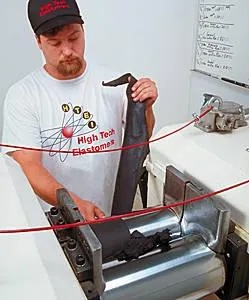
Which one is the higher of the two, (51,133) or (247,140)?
(247,140)

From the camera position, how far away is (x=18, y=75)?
79.8 inches

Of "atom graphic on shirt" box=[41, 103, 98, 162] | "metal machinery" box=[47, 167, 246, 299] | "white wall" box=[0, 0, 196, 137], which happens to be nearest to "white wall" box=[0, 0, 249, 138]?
"white wall" box=[0, 0, 196, 137]

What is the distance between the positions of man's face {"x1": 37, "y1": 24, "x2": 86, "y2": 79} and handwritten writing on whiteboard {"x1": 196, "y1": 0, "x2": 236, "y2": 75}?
0.93 metres

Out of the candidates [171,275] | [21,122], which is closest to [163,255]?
[171,275]

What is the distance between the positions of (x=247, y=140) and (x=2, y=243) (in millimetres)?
458

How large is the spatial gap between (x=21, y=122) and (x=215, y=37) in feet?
4.10

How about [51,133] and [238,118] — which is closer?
[238,118]

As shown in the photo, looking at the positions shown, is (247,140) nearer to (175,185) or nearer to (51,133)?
(175,185)

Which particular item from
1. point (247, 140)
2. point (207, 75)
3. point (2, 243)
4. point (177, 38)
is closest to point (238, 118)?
point (247, 140)

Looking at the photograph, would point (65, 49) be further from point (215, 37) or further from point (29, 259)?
point (215, 37)

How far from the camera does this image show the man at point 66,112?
3.58 ft

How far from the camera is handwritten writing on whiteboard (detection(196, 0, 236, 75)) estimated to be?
1761 millimetres

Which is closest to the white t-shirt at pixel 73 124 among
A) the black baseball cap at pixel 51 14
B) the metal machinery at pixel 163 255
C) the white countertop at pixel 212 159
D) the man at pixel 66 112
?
the man at pixel 66 112

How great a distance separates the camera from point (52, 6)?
42.9 inches
